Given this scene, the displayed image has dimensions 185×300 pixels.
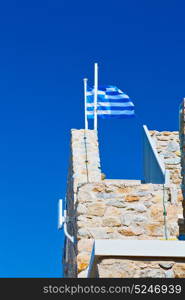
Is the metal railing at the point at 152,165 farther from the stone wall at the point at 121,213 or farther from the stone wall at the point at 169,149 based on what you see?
the stone wall at the point at 169,149

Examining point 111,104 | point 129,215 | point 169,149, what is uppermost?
point 111,104

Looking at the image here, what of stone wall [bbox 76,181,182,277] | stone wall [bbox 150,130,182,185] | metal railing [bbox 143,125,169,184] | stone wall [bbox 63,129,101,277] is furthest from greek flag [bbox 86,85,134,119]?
stone wall [bbox 76,181,182,277]

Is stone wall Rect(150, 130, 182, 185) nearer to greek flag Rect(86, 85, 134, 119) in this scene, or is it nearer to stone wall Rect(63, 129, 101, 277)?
stone wall Rect(63, 129, 101, 277)

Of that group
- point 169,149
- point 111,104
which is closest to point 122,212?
point 169,149

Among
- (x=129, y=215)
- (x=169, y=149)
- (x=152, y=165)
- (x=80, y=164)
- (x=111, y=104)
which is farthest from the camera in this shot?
(x=111, y=104)

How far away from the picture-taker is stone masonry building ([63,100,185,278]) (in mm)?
4969

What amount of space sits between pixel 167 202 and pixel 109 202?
26.9 inches

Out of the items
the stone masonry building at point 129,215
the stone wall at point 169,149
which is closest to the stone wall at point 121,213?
the stone masonry building at point 129,215

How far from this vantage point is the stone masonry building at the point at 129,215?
4.97 meters

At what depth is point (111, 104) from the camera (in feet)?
52.5

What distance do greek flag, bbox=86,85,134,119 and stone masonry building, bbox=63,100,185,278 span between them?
2859 mm

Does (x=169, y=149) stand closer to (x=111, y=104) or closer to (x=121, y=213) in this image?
(x=111, y=104)

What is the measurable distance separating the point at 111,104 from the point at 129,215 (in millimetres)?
8988

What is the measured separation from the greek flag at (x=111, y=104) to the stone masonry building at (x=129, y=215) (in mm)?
2859
